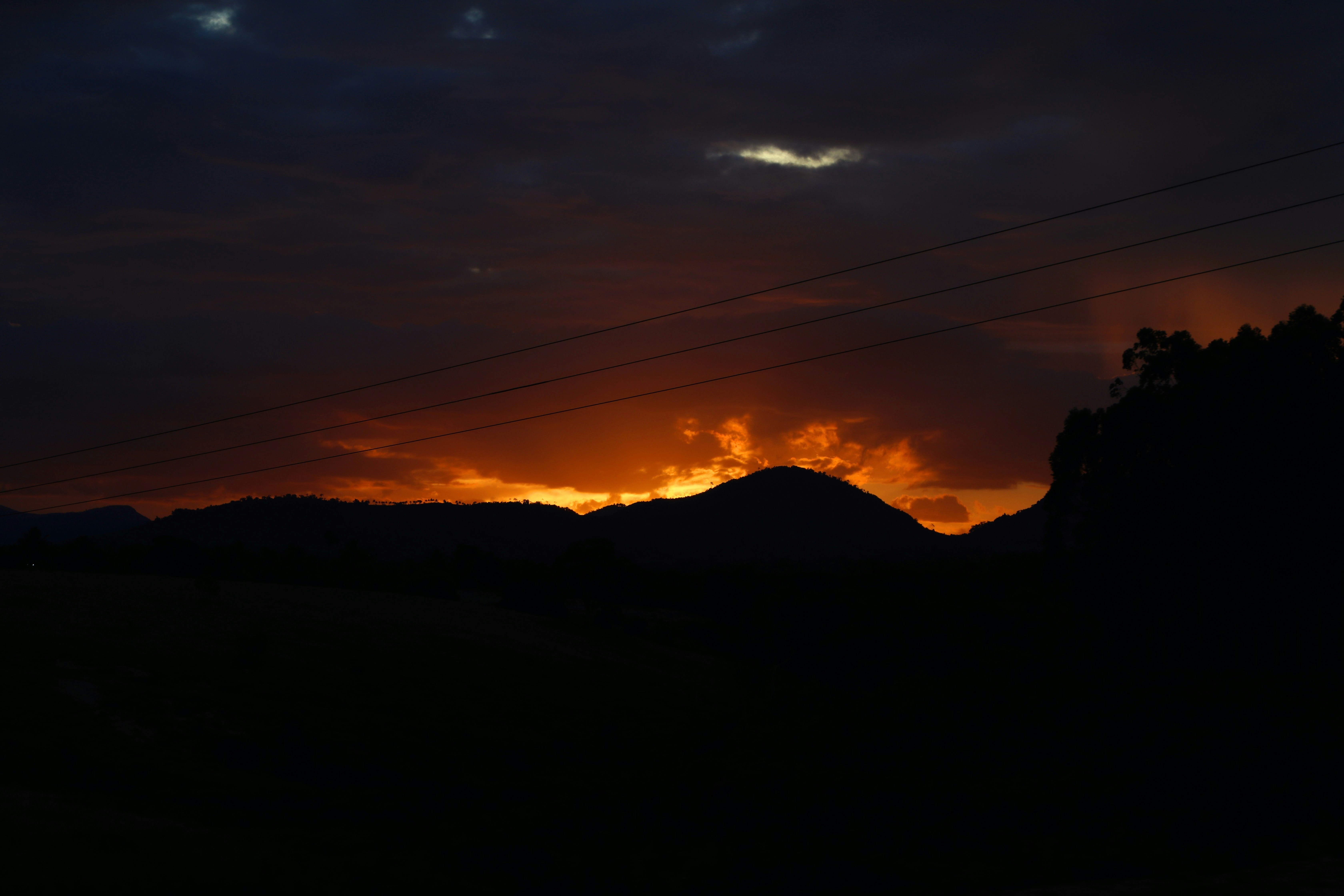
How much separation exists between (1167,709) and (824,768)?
1027 cm

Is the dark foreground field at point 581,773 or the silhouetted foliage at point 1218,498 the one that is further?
the silhouetted foliage at point 1218,498

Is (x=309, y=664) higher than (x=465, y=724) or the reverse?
higher

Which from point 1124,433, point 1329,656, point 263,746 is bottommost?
point 1329,656

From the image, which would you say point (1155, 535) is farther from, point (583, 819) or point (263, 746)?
point (263, 746)

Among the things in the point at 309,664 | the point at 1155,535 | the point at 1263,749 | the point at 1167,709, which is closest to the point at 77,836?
the point at 309,664

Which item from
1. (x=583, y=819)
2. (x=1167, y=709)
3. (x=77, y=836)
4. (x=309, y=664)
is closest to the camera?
(x=77, y=836)

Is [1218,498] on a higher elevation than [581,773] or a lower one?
higher

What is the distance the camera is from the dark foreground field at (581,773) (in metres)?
13.6

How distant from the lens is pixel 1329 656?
4053 cm

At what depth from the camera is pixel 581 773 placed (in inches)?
920

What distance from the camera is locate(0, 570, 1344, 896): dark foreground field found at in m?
13.6

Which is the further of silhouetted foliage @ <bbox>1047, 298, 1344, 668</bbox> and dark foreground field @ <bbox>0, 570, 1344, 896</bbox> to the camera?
silhouetted foliage @ <bbox>1047, 298, 1344, 668</bbox>

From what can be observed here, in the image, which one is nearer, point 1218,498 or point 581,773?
point 581,773

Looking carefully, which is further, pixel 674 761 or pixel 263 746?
pixel 674 761
